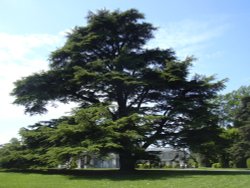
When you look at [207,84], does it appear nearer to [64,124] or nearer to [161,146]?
[161,146]

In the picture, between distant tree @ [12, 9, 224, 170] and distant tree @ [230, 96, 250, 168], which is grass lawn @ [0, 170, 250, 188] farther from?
distant tree @ [230, 96, 250, 168]

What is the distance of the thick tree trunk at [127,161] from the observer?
1088 inches

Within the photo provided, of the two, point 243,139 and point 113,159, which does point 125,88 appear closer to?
point 113,159

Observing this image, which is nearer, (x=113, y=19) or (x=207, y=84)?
(x=207, y=84)

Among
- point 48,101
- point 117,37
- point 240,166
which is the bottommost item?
point 240,166

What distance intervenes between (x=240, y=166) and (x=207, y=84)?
31123mm

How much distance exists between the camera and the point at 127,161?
28000mm

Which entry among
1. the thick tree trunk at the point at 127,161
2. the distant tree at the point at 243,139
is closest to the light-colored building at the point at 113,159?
the thick tree trunk at the point at 127,161

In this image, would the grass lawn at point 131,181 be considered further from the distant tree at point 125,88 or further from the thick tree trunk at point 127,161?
the thick tree trunk at point 127,161

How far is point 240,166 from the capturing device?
55312 mm

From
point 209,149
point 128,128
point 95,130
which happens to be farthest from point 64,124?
point 209,149

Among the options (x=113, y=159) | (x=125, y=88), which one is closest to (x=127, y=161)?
(x=113, y=159)

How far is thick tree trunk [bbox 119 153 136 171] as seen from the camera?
27.6 meters

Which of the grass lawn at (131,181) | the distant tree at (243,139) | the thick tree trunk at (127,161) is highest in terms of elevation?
the distant tree at (243,139)
